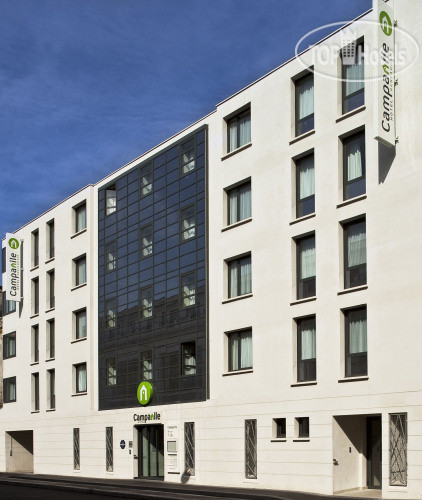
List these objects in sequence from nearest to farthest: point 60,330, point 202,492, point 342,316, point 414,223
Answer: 1. point 414,223
2. point 342,316
3. point 202,492
4. point 60,330

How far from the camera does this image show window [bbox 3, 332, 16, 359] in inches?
2329

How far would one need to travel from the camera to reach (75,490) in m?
39.8

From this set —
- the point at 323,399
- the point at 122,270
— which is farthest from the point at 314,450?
the point at 122,270

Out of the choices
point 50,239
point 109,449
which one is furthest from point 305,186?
point 50,239

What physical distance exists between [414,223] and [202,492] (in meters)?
13.6

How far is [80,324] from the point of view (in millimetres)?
50875

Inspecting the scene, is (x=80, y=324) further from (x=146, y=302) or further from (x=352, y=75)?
(x=352, y=75)

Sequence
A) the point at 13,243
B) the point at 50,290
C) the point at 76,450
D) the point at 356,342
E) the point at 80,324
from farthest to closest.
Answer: the point at 13,243 < the point at 50,290 < the point at 80,324 < the point at 76,450 < the point at 356,342

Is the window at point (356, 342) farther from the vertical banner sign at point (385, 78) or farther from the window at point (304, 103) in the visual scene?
the window at point (304, 103)

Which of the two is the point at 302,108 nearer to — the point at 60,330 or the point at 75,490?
the point at 75,490

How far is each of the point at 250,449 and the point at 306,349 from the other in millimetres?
5304

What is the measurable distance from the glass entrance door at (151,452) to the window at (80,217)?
44.5 feet

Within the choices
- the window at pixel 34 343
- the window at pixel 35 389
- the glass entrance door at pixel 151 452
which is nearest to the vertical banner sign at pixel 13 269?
the window at pixel 34 343

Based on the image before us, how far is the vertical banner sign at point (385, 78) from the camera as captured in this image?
28984 mm
